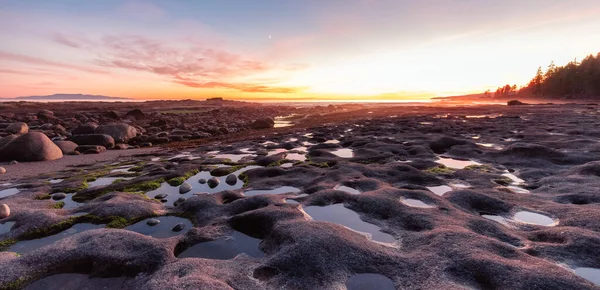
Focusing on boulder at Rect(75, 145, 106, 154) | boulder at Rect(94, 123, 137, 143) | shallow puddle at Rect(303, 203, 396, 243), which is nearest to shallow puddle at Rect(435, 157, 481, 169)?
shallow puddle at Rect(303, 203, 396, 243)

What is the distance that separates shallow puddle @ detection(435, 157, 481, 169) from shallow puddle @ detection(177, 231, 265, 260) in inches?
320

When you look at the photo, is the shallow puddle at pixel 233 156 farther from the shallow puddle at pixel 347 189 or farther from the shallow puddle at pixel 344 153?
the shallow puddle at pixel 347 189

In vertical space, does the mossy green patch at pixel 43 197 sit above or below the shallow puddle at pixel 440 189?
below

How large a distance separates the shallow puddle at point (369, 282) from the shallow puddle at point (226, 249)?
1487mm

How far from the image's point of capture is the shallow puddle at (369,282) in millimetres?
3479

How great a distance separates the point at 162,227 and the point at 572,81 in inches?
4590

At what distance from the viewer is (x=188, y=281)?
3.28m

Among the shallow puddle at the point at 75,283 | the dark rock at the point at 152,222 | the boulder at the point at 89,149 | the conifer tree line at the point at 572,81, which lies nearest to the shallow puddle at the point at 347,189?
the dark rock at the point at 152,222

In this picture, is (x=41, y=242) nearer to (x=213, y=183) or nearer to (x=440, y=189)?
(x=213, y=183)

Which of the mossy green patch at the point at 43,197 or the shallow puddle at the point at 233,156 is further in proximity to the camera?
the shallow puddle at the point at 233,156

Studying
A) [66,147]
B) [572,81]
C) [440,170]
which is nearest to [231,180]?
[440,170]

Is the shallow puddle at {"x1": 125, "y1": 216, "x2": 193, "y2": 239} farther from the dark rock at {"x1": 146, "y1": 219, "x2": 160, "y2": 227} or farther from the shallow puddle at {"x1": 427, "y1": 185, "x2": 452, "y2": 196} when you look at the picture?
the shallow puddle at {"x1": 427, "y1": 185, "x2": 452, "y2": 196}

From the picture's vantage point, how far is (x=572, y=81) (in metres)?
82.2

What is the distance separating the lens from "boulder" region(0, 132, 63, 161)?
11.7 meters
